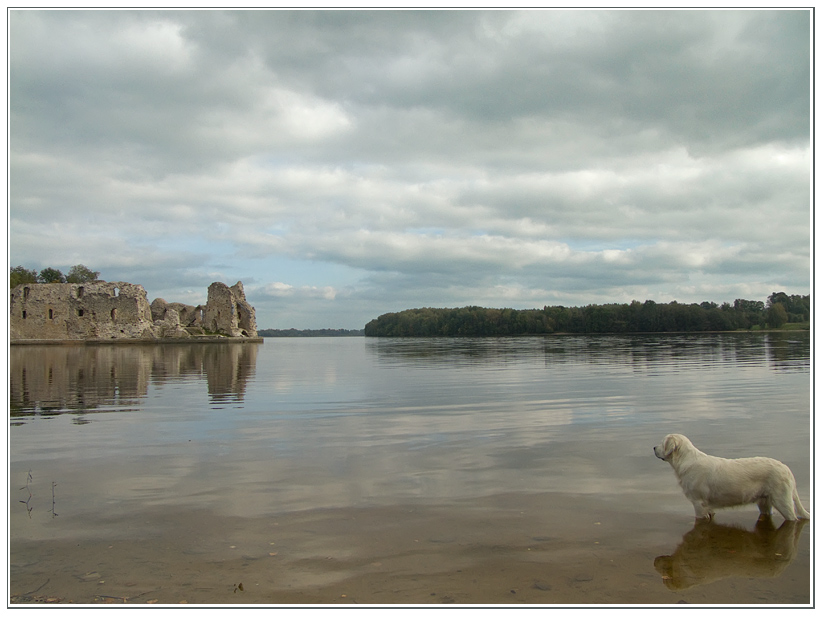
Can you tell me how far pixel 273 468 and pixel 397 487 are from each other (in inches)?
80.6

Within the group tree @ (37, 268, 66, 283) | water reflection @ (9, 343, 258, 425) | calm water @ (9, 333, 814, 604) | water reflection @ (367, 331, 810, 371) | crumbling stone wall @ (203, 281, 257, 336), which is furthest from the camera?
tree @ (37, 268, 66, 283)

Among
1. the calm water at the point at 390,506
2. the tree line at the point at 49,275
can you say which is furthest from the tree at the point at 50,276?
the calm water at the point at 390,506

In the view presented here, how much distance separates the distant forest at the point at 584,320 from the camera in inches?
3826

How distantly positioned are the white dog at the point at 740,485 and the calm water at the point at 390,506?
22cm

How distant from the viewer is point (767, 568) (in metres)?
4.68

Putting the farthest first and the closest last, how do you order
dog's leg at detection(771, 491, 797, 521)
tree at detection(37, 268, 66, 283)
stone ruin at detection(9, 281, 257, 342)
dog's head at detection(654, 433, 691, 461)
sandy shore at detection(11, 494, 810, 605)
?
tree at detection(37, 268, 66, 283) → stone ruin at detection(9, 281, 257, 342) → dog's head at detection(654, 433, 691, 461) → dog's leg at detection(771, 491, 797, 521) → sandy shore at detection(11, 494, 810, 605)

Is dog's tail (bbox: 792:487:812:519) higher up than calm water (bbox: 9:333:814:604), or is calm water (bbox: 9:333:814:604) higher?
dog's tail (bbox: 792:487:812:519)

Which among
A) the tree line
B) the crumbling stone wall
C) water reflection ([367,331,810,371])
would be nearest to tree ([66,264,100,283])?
the tree line

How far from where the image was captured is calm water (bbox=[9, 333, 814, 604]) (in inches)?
175

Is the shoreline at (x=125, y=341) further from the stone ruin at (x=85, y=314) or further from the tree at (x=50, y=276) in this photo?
the tree at (x=50, y=276)

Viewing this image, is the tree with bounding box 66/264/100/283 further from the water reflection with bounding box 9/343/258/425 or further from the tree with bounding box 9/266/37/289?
the water reflection with bounding box 9/343/258/425

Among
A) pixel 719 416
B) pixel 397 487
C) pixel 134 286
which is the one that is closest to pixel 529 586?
pixel 397 487

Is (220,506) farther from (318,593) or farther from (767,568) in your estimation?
(767,568)

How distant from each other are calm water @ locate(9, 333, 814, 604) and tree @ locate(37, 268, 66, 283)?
92674mm
